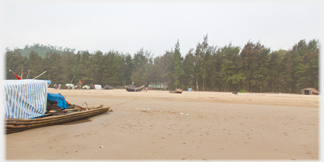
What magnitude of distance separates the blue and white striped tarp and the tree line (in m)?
38.3

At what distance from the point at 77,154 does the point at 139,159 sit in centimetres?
164

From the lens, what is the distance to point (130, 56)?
60812mm

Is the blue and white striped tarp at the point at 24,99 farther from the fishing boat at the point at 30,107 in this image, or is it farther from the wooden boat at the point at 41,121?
the wooden boat at the point at 41,121

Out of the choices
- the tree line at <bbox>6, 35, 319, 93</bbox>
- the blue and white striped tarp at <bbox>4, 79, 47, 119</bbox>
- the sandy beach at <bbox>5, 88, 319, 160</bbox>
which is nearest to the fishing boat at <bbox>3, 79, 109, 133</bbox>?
the blue and white striped tarp at <bbox>4, 79, 47, 119</bbox>

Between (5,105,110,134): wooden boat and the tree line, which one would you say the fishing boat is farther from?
the tree line

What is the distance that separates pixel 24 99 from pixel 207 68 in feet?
131

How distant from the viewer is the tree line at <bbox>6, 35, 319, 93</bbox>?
3691 centimetres

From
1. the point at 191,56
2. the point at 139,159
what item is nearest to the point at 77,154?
the point at 139,159

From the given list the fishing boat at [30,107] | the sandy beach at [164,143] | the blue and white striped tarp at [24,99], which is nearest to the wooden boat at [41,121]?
the fishing boat at [30,107]

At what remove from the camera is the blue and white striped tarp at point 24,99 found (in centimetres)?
587

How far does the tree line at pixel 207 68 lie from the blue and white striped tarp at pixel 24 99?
38258mm

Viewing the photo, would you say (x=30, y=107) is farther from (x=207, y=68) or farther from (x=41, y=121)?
(x=207, y=68)

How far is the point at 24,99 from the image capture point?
6.37 m

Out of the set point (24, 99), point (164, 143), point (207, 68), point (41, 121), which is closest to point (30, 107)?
point (24, 99)
